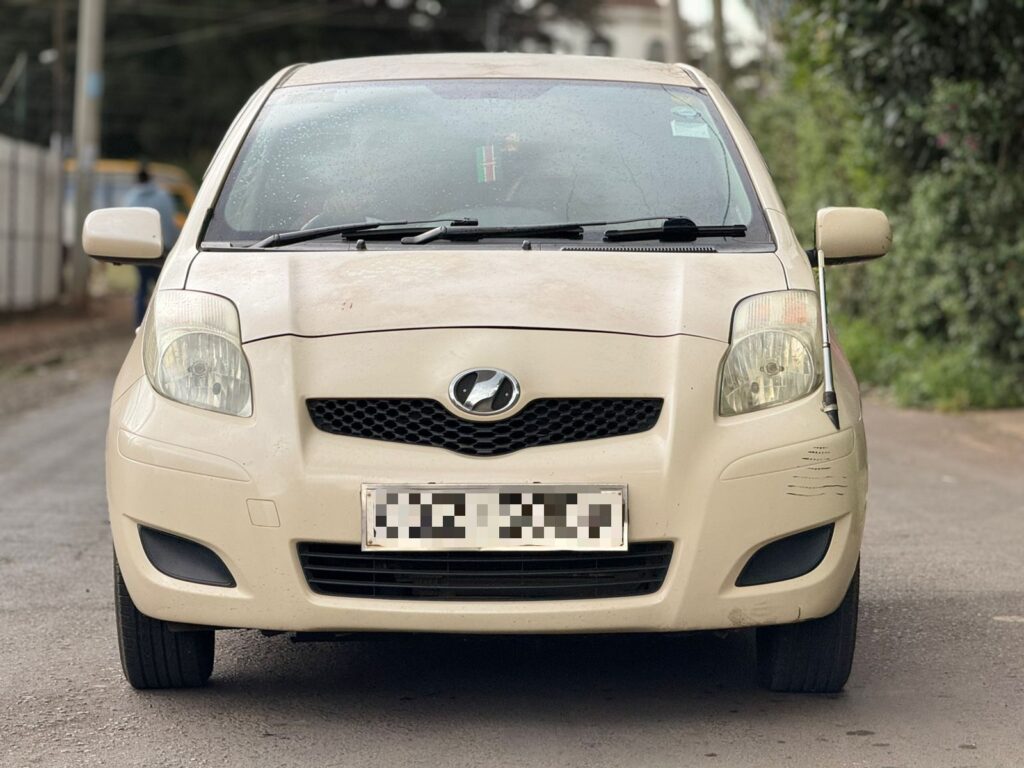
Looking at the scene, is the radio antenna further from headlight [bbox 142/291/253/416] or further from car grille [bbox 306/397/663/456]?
headlight [bbox 142/291/253/416]

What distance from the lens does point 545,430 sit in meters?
4.23

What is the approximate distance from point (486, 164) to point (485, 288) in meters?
0.86

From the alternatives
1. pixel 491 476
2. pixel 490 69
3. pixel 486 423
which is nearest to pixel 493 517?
pixel 491 476

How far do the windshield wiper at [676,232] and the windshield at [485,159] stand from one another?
0.15ft

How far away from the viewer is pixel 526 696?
468 centimetres

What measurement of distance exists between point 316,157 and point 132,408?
44.1 inches

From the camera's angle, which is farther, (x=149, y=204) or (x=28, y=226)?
(x=28, y=226)

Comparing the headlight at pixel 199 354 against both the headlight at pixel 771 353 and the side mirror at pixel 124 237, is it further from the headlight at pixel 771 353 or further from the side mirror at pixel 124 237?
the headlight at pixel 771 353

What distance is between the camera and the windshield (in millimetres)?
5020

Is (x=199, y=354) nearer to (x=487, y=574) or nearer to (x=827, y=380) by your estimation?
(x=487, y=574)

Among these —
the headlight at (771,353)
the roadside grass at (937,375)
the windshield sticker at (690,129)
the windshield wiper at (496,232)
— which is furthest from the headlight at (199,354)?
the roadside grass at (937,375)

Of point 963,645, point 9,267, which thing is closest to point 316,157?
point 963,645

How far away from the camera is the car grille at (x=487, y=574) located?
4188 millimetres

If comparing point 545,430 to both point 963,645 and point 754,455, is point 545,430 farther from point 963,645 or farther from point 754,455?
point 963,645
